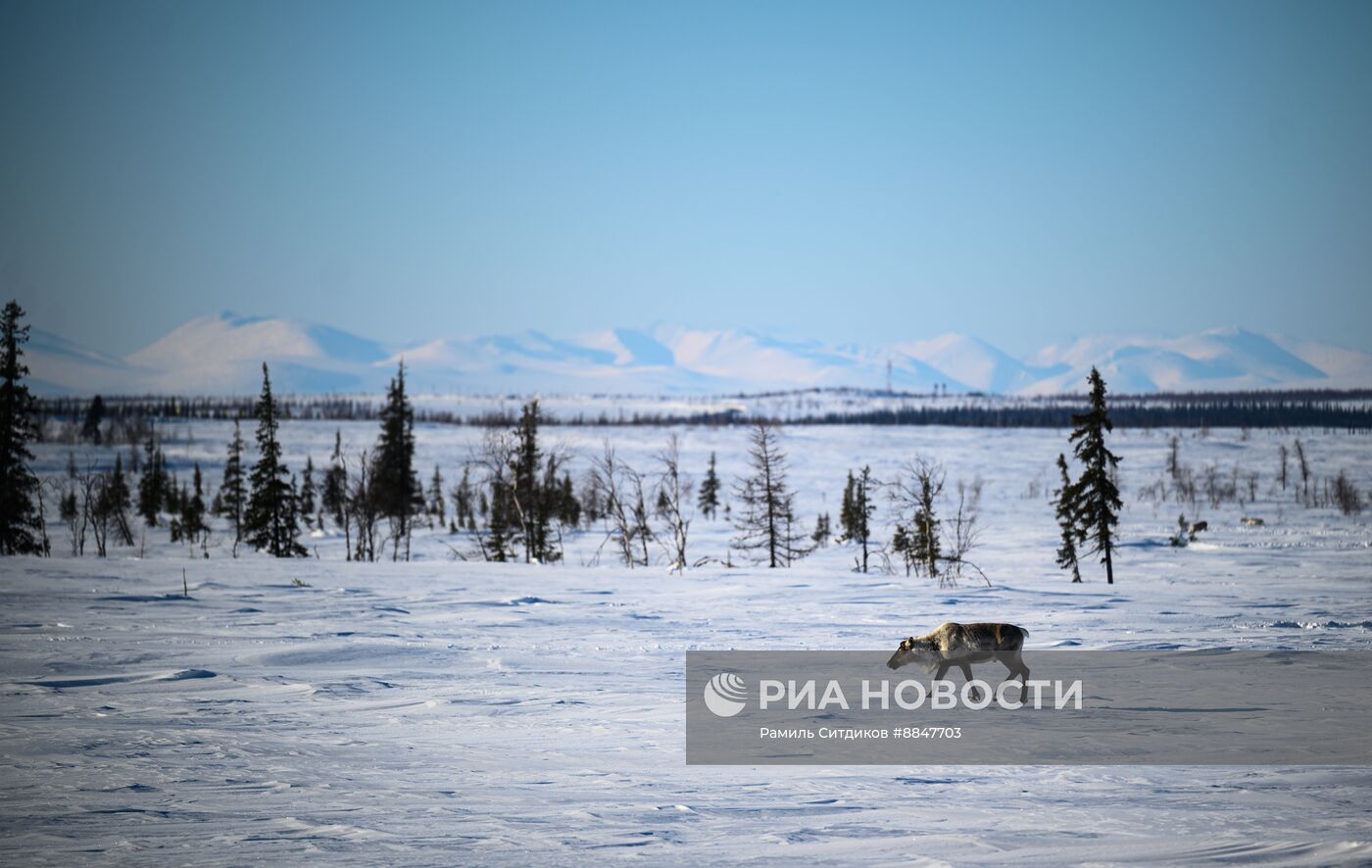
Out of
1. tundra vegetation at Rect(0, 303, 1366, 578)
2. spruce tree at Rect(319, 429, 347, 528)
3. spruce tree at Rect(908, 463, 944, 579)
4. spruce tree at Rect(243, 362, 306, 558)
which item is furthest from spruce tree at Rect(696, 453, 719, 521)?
spruce tree at Rect(243, 362, 306, 558)

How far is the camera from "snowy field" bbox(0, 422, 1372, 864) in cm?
556

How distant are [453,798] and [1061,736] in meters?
6.18

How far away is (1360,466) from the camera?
100938 millimetres

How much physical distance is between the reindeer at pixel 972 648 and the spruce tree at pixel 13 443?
3995 cm

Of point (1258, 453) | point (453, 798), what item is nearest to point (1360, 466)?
point (1258, 453)

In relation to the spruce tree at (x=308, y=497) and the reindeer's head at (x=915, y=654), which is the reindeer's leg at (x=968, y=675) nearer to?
the reindeer's head at (x=915, y=654)

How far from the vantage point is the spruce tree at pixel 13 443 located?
113 feet

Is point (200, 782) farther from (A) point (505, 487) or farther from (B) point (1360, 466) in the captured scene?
(B) point (1360, 466)

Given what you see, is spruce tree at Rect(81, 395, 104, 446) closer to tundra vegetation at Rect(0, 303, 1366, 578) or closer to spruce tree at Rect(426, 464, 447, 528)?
tundra vegetation at Rect(0, 303, 1366, 578)

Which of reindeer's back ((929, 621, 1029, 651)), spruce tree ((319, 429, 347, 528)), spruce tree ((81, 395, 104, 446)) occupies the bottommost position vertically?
reindeer's back ((929, 621, 1029, 651))

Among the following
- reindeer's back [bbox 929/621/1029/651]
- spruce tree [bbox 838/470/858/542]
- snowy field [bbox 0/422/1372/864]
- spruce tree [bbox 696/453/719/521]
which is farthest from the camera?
spruce tree [bbox 696/453/719/521]

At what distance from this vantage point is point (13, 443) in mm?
35562

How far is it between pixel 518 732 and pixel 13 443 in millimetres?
39018

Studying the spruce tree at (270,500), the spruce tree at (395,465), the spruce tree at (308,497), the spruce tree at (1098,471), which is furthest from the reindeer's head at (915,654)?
the spruce tree at (308,497)
